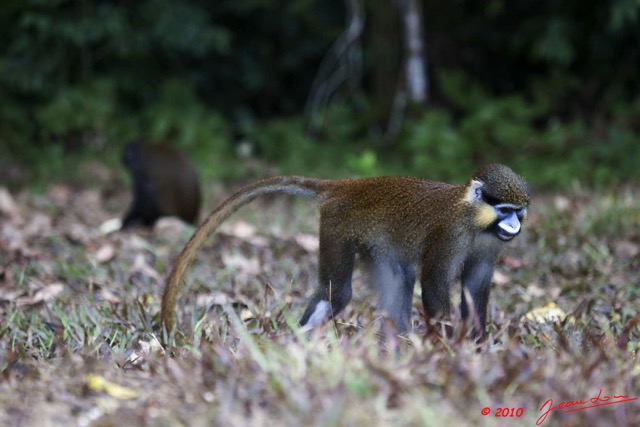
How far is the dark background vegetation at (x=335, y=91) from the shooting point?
920 centimetres

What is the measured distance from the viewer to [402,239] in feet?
11.4

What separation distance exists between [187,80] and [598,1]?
15.9 ft

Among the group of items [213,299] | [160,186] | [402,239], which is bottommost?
[160,186]

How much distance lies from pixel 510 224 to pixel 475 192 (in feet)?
0.62

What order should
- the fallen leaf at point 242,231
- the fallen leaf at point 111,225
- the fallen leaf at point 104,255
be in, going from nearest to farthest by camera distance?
1. the fallen leaf at point 104,255
2. the fallen leaf at point 242,231
3. the fallen leaf at point 111,225

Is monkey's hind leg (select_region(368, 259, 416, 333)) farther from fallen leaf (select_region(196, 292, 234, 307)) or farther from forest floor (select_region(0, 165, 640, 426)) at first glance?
fallen leaf (select_region(196, 292, 234, 307))

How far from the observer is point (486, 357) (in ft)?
8.93

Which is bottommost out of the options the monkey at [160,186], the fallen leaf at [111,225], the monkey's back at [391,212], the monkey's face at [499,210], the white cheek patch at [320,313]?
the fallen leaf at [111,225]

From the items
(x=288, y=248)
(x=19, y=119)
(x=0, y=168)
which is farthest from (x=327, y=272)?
(x=19, y=119)

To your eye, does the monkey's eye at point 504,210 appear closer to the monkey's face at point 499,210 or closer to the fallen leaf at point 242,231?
the monkey's face at point 499,210

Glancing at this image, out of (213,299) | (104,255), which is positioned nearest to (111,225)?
(104,255)

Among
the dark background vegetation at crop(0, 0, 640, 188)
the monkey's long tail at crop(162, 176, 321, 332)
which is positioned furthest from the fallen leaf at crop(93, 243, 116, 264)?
the dark background vegetation at crop(0, 0, 640, 188)

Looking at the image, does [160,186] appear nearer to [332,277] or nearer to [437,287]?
[332,277]

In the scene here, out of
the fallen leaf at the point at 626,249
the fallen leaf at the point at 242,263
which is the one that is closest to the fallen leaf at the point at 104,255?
the fallen leaf at the point at 242,263
